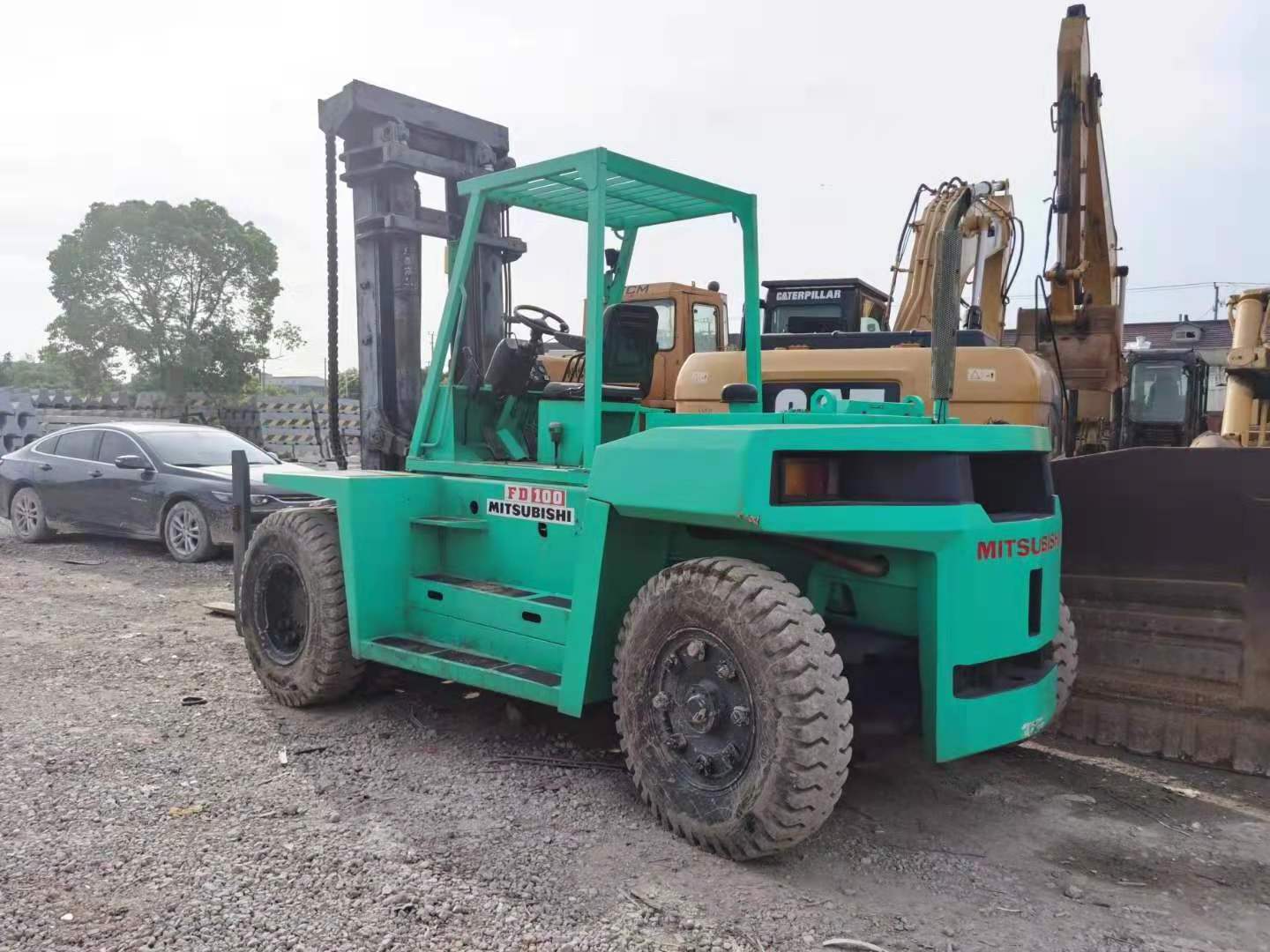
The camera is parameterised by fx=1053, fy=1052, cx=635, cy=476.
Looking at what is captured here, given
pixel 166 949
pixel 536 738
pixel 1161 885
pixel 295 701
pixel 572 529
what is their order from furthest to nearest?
pixel 295 701 → pixel 536 738 → pixel 572 529 → pixel 1161 885 → pixel 166 949

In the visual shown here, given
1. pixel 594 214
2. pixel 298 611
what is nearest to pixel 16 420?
pixel 298 611

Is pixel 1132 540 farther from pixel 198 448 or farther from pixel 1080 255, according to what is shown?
pixel 198 448

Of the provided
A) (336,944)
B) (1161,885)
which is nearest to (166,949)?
(336,944)

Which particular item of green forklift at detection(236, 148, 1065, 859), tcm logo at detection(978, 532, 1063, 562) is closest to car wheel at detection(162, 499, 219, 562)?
green forklift at detection(236, 148, 1065, 859)

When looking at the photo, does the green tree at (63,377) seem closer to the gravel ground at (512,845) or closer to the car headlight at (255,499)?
the car headlight at (255,499)

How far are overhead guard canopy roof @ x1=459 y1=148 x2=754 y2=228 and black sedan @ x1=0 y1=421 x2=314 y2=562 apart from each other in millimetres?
5262

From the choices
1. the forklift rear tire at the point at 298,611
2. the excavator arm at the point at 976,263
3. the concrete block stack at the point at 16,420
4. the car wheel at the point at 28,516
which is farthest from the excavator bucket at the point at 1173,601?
the concrete block stack at the point at 16,420

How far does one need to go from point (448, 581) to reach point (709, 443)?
1.92 meters

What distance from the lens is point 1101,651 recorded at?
195 inches

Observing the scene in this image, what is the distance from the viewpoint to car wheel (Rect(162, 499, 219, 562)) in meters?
9.84

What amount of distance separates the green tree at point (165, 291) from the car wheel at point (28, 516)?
63.4ft

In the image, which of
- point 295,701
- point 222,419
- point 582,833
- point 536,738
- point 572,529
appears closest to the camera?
point 582,833

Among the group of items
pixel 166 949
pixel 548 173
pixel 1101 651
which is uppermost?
pixel 548 173

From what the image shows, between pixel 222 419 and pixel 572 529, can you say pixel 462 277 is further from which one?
pixel 222 419
